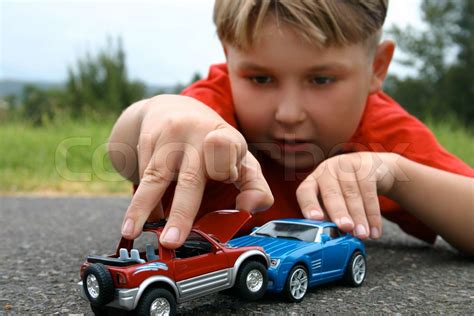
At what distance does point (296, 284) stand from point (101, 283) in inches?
22.1

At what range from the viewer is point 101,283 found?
125 centimetres

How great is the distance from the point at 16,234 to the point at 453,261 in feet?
6.73

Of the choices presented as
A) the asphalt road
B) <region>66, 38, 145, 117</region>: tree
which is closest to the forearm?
the asphalt road

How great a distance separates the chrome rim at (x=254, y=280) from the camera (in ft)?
4.78

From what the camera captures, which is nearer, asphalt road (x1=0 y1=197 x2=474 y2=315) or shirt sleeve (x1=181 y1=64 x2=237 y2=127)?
asphalt road (x1=0 y1=197 x2=474 y2=315)

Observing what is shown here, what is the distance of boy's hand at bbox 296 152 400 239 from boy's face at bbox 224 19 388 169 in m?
0.22

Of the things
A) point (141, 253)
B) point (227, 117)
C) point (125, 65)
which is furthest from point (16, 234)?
point (125, 65)

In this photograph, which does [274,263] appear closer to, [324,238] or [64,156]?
[324,238]

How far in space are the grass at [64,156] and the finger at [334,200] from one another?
10.7ft

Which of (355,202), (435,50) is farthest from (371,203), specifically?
(435,50)

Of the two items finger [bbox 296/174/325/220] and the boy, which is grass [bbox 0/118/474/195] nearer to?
the boy

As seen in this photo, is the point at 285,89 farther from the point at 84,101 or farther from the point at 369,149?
the point at 84,101

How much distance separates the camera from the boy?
5.10ft

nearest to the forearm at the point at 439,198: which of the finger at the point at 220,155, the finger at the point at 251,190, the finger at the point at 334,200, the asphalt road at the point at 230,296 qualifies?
the asphalt road at the point at 230,296
